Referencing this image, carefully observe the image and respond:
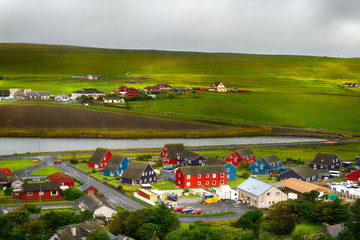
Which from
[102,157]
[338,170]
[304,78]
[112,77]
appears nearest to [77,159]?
[102,157]

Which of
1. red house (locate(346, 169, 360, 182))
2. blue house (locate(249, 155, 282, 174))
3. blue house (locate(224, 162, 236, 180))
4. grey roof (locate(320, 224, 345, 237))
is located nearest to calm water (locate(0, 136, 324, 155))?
blue house (locate(249, 155, 282, 174))

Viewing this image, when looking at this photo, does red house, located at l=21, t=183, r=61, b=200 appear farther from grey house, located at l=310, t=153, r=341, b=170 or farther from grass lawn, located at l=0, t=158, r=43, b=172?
grey house, located at l=310, t=153, r=341, b=170

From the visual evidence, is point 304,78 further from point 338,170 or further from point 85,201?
point 85,201

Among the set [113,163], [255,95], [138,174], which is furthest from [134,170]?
[255,95]

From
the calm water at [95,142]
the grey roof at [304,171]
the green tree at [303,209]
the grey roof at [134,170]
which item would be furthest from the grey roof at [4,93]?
the green tree at [303,209]

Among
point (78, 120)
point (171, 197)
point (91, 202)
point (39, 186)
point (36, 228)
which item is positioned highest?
point (78, 120)

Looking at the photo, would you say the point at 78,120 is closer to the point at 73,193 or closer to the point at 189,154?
the point at 189,154

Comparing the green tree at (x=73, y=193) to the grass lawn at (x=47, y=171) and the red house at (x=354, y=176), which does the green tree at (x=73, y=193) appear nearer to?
the grass lawn at (x=47, y=171)
